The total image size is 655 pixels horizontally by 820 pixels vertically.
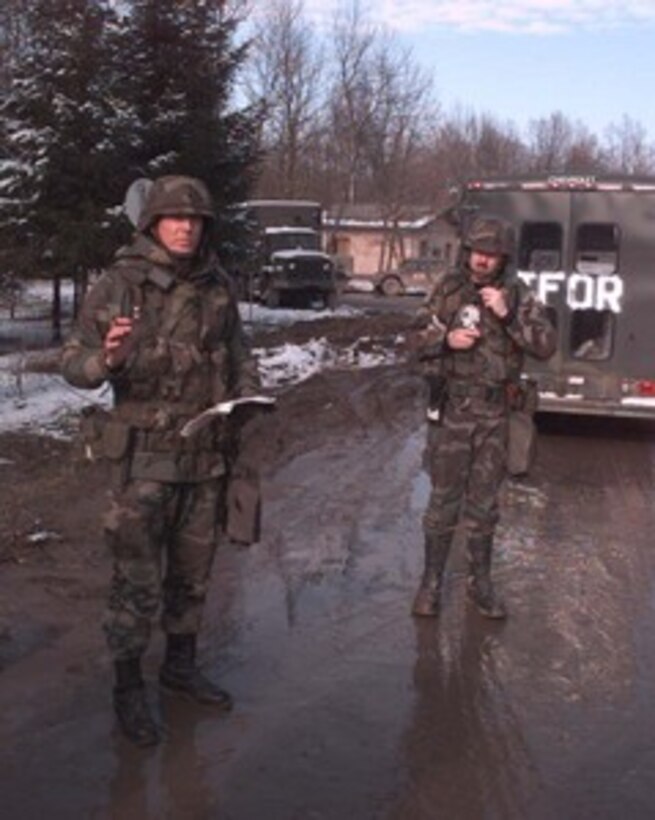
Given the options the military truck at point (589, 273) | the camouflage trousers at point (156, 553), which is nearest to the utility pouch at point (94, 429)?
the camouflage trousers at point (156, 553)

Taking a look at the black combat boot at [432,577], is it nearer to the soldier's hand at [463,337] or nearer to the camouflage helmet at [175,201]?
the soldier's hand at [463,337]

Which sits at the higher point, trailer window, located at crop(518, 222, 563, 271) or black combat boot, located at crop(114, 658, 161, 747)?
trailer window, located at crop(518, 222, 563, 271)

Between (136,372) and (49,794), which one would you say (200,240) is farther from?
(49,794)

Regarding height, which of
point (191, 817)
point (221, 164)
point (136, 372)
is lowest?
point (191, 817)

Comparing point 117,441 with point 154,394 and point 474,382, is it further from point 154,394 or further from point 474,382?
point 474,382

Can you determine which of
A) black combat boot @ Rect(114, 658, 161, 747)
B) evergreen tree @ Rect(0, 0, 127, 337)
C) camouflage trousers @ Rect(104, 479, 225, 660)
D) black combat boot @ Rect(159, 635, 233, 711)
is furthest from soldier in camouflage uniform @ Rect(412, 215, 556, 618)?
evergreen tree @ Rect(0, 0, 127, 337)

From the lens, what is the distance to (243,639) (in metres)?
5.61

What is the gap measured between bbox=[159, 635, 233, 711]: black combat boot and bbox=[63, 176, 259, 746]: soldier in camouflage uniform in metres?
0.28

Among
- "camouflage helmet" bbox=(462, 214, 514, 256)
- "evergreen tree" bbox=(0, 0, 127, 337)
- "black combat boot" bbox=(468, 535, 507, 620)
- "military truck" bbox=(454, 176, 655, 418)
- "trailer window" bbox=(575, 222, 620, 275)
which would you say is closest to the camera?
"camouflage helmet" bbox=(462, 214, 514, 256)

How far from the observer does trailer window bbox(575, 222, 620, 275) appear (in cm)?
1186

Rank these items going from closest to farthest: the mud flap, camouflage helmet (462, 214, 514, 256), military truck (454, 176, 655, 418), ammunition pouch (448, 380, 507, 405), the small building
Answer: the mud flap → camouflage helmet (462, 214, 514, 256) → ammunition pouch (448, 380, 507, 405) → military truck (454, 176, 655, 418) → the small building

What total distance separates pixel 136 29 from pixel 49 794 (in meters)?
15.9

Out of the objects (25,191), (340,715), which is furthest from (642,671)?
(25,191)

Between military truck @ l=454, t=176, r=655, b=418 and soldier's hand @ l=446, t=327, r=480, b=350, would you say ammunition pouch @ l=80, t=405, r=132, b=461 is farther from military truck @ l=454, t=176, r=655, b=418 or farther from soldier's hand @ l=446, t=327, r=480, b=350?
military truck @ l=454, t=176, r=655, b=418
